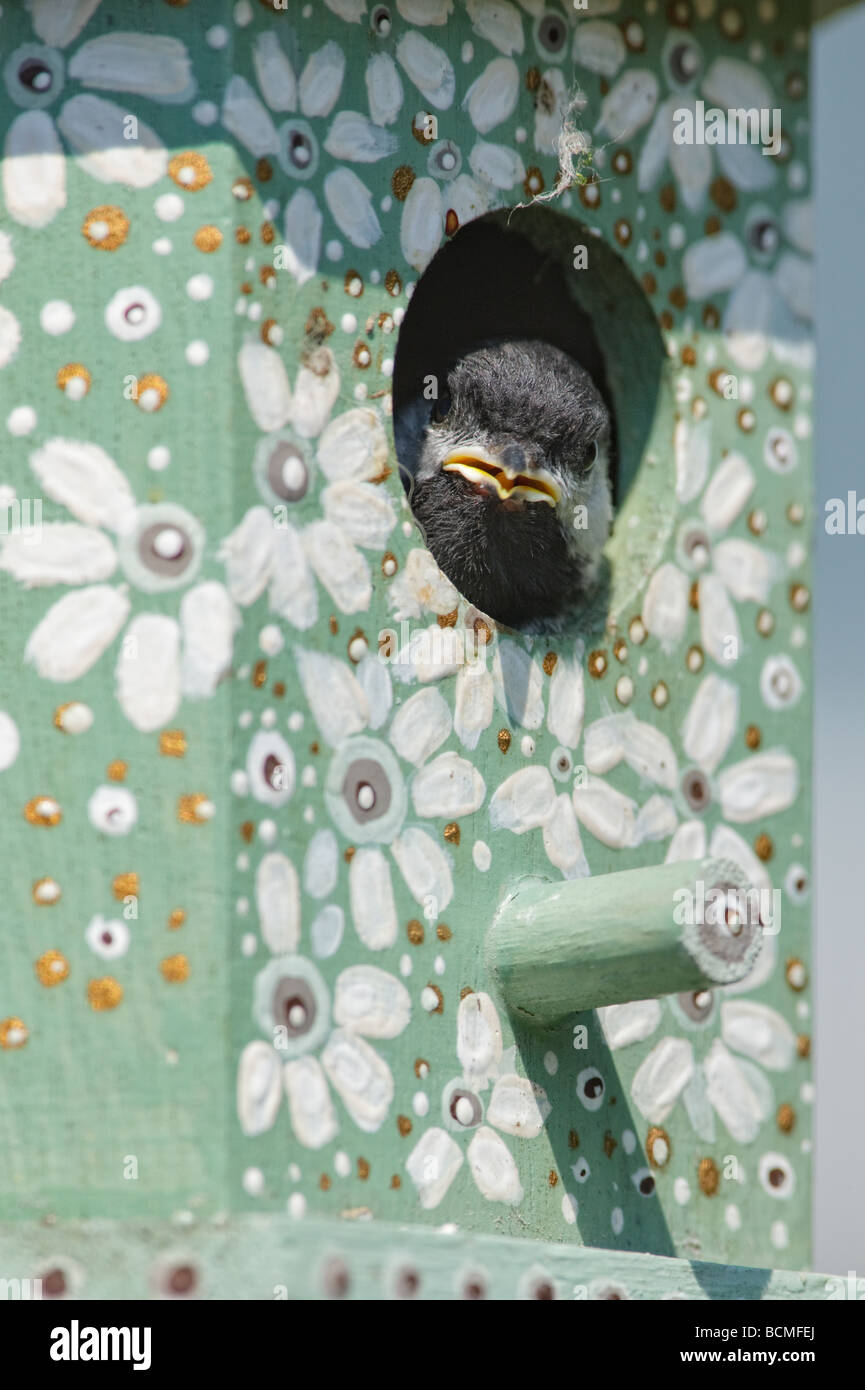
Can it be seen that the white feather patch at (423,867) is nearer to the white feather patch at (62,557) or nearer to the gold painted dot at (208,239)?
the white feather patch at (62,557)

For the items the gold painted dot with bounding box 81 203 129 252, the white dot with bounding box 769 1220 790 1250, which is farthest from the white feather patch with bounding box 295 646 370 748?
the white dot with bounding box 769 1220 790 1250

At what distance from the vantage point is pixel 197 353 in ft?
24.8

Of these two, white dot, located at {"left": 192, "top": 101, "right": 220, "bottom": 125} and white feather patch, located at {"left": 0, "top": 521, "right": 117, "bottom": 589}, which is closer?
white feather patch, located at {"left": 0, "top": 521, "right": 117, "bottom": 589}

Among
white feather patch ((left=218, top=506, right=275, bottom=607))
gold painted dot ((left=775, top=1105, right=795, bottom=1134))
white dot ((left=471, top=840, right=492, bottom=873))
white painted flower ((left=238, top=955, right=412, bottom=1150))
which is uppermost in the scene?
white feather patch ((left=218, top=506, right=275, bottom=607))

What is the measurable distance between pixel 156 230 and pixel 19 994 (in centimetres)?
181

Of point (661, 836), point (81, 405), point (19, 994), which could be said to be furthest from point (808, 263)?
point (19, 994)

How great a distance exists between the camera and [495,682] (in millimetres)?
8086

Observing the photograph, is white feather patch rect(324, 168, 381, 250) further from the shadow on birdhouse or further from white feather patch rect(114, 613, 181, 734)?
white feather patch rect(114, 613, 181, 734)

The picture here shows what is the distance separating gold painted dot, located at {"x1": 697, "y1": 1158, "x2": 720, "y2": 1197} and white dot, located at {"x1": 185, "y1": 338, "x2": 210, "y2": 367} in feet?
8.18

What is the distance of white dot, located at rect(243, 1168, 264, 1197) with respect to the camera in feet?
23.9

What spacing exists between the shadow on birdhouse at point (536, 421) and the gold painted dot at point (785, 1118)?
1.40 meters

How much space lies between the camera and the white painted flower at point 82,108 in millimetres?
7703
